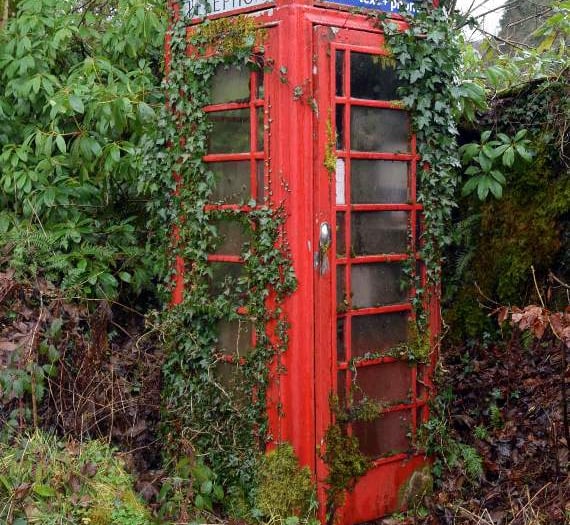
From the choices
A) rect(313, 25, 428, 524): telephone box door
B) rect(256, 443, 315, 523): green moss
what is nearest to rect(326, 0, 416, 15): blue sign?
rect(313, 25, 428, 524): telephone box door

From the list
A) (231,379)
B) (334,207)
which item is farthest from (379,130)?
(231,379)

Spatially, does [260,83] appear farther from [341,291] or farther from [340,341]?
[340,341]

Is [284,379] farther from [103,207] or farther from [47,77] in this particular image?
[47,77]

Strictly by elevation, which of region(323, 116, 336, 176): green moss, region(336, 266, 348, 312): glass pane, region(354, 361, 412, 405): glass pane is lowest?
region(354, 361, 412, 405): glass pane

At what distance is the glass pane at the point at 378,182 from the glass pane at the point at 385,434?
1.36 m

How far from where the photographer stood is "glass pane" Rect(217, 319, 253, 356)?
4.72 m

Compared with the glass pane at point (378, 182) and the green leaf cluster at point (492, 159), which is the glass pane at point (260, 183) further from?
the green leaf cluster at point (492, 159)

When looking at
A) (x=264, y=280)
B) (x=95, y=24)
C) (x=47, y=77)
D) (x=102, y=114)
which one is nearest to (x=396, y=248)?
(x=264, y=280)

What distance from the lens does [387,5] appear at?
470 centimetres

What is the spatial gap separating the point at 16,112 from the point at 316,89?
3.09 metres

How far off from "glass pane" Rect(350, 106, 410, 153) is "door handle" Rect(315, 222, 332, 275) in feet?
1.83

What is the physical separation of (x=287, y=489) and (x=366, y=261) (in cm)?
144

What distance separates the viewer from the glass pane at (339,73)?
449 cm

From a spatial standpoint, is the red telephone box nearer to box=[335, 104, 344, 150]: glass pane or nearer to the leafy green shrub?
box=[335, 104, 344, 150]: glass pane
